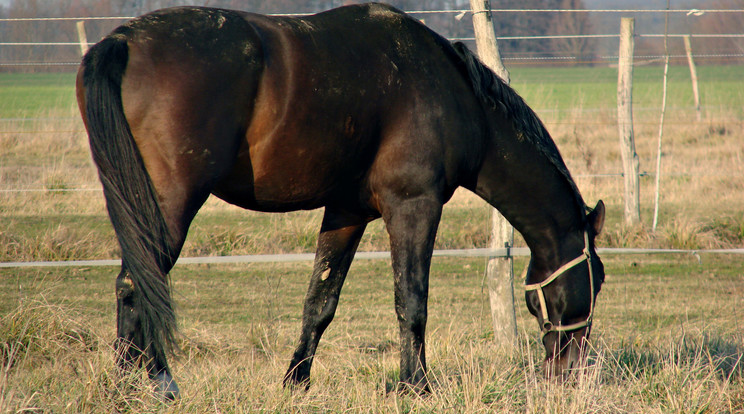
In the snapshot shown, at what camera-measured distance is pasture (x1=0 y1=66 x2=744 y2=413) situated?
3.25m

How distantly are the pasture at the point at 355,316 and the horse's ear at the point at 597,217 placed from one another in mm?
695

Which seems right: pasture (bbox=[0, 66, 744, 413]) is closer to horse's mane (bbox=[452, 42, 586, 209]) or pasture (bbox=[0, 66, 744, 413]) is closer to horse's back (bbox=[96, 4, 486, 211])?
horse's back (bbox=[96, 4, 486, 211])

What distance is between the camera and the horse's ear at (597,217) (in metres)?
3.80

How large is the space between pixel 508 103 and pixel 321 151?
3.50 feet

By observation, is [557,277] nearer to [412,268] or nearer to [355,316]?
[412,268]

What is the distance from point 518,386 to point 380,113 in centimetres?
151

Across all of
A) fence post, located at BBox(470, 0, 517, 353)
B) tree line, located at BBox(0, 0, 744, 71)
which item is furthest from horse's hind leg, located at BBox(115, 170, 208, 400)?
fence post, located at BBox(470, 0, 517, 353)

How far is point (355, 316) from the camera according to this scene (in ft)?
19.1

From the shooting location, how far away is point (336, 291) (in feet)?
12.6

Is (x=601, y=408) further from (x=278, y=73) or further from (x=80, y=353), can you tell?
(x=80, y=353)

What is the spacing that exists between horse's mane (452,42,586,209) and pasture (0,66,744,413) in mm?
1054

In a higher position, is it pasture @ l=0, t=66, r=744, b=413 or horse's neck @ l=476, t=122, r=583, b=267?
horse's neck @ l=476, t=122, r=583, b=267

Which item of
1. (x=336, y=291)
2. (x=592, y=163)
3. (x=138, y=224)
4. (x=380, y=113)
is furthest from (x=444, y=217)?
(x=138, y=224)

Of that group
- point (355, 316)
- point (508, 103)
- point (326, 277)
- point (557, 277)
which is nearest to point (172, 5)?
point (355, 316)
